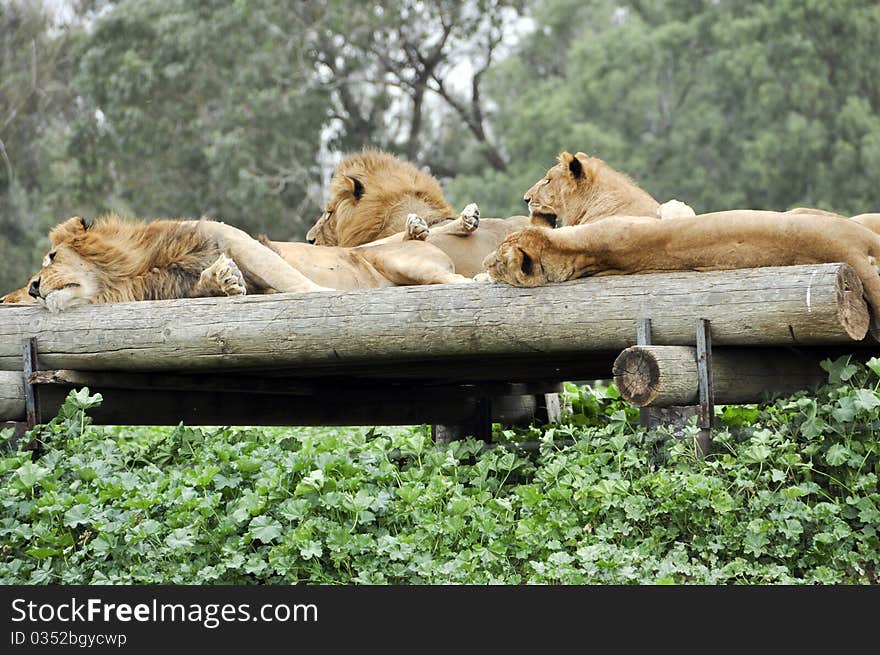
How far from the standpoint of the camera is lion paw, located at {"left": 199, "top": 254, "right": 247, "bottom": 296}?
5328 mm

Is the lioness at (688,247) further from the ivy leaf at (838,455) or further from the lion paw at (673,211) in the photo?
the lion paw at (673,211)

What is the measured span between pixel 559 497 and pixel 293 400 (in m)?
2.48

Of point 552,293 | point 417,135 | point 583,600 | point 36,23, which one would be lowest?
point 583,600

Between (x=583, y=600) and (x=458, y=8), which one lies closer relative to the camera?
(x=583, y=600)

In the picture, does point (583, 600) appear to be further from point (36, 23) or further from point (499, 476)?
point (36, 23)

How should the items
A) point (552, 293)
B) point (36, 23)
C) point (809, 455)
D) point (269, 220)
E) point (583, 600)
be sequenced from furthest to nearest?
1. point (36, 23)
2. point (269, 220)
3. point (552, 293)
4. point (809, 455)
5. point (583, 600)

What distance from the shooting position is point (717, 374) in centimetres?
445

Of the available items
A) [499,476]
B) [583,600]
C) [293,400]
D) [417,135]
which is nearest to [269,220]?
[417,135]

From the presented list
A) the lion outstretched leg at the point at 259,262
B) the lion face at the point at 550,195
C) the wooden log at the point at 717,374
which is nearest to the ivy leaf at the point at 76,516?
the lion outstretched leg at the point at 259,262

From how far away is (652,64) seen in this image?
2267cm

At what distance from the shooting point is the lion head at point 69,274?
218 inches

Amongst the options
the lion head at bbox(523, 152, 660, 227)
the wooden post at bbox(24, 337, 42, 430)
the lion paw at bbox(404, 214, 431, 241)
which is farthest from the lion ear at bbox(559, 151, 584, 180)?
the wooden post at bbox(24, 337, 42, 430)

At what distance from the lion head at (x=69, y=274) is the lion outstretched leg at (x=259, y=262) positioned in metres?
0.54

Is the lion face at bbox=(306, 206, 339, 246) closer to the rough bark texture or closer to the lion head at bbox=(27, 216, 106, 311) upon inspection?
the lion head at bbox=(27, 216, 106, 311)
